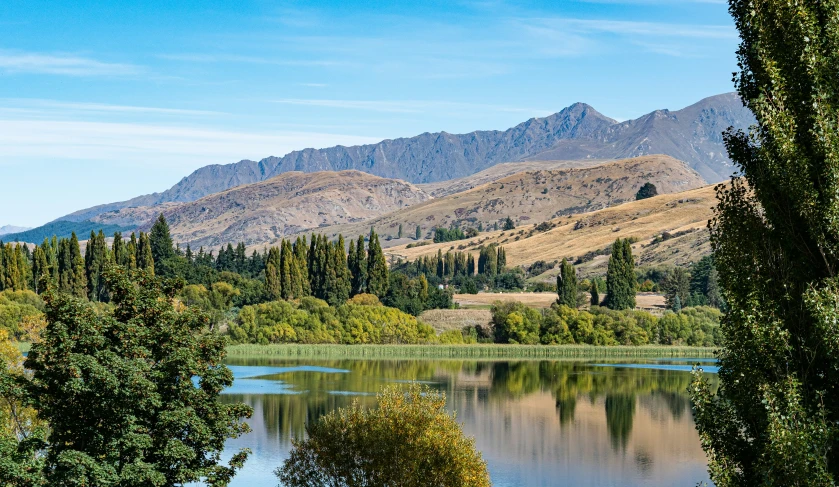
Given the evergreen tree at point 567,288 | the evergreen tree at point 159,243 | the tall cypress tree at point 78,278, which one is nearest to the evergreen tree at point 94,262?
the tall cypress tree at point 78,278

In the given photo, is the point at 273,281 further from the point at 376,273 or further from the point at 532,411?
the point at 532,411

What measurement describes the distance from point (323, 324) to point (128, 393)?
9581cm

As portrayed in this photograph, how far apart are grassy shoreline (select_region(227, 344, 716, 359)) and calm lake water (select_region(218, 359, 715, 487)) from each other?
5.05m

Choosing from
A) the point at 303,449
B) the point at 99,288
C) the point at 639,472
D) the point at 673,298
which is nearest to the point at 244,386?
the point at 639,472

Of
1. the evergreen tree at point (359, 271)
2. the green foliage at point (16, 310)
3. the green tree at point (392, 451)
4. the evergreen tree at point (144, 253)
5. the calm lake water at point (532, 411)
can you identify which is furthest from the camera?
the evergreen tree at point (359, 271)

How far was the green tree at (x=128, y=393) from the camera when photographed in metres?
22.5

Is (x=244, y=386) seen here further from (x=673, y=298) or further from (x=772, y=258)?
(x=673, y=298)

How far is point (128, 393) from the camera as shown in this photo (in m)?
22.4

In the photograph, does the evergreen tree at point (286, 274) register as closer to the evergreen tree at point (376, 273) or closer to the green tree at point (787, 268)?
the evergreen tree at point (376, 273)

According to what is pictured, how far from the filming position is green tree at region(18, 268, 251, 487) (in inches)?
885

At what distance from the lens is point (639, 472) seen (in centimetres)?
4953

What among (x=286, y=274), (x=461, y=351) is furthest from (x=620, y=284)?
(x=286, y=274)

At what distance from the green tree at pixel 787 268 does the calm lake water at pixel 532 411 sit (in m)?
28.2

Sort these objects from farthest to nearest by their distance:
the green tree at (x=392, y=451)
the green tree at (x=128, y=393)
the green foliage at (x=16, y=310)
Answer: the green foliage at (x=16, y=310)
the green tree at (x=392, y=451)
the green tree at (x=128, y=393)
